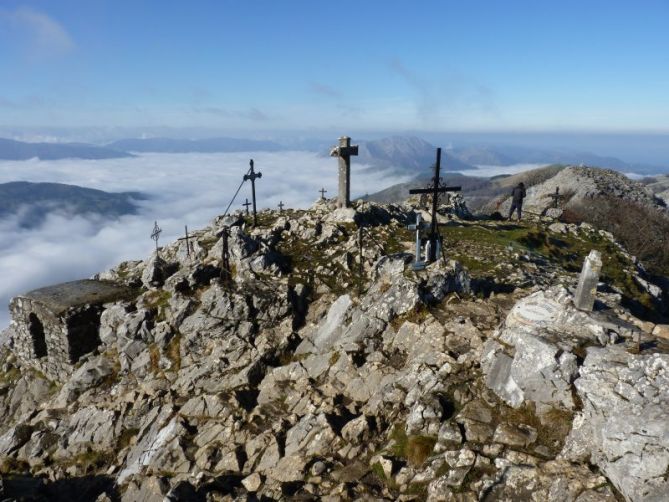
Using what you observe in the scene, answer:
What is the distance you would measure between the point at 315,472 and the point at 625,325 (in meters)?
10.1

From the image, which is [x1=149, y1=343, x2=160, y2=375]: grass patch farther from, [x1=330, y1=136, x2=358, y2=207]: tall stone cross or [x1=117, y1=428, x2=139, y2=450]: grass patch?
[x1=330, y1=136, x2=358, y2=207]: tall stone cross

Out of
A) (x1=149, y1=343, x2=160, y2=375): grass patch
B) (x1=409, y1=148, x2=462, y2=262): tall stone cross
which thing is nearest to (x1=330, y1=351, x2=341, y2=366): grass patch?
(x1=409, y1=148, x2=462, y2=262): tall stone cross

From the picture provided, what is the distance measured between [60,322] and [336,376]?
18252 millimetres

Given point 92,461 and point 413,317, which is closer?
point 413,317

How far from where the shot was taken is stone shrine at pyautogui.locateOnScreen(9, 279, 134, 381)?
25.4m

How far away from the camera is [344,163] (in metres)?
31.4

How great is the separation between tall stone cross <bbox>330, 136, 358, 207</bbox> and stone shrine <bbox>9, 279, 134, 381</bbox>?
16.0 m

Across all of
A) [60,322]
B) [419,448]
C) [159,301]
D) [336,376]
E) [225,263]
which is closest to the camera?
[419,448]

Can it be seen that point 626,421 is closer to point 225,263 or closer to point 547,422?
point 547,422

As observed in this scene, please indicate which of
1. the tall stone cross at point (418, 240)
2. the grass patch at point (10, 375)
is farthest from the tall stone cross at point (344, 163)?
the grass patch at point (10, 375)

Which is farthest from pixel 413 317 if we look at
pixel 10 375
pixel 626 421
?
pixel 10 375

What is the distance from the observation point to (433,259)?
70.9 feet

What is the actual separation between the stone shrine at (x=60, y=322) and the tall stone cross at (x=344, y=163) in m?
16.0

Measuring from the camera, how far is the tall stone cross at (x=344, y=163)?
31359 millimetres
